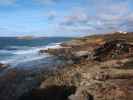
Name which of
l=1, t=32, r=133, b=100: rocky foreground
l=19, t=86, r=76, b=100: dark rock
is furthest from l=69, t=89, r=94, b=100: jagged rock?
l=19, t=86, r=76, b=100: dark rock

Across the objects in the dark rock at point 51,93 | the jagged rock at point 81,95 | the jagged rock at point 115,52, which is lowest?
the dark rock at point 51,93

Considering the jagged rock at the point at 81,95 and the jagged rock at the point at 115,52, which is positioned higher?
the jagged rock at the point at 115,52

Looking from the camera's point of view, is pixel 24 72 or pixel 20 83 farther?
pixel 24 72

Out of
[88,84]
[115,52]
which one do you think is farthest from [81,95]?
[115,52]

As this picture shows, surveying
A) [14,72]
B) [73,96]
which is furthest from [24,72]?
[73,96]

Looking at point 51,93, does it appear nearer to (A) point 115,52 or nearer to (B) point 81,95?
(B) point 81,95

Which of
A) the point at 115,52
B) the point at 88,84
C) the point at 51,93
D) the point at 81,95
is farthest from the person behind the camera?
the point at 115,52

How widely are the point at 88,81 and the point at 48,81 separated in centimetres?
297

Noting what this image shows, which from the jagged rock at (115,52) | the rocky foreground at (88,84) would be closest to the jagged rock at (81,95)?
the rocky foreground at (88,84)

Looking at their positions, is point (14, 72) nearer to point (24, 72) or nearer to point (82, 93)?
point (24, 72)

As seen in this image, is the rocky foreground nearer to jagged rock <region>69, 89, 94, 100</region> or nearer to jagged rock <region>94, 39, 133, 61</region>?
jagged rock <region>69, 89, 94, 100</region>

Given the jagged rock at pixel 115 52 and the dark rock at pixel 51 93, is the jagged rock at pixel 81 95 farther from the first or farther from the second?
the jagged rock at pixel 115 52

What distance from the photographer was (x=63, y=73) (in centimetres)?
2253

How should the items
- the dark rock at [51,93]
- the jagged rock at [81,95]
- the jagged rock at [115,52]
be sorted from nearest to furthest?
the jagged rock at [81,95] < the dark rock at [51,93] < the jagged rock at [115,52]
